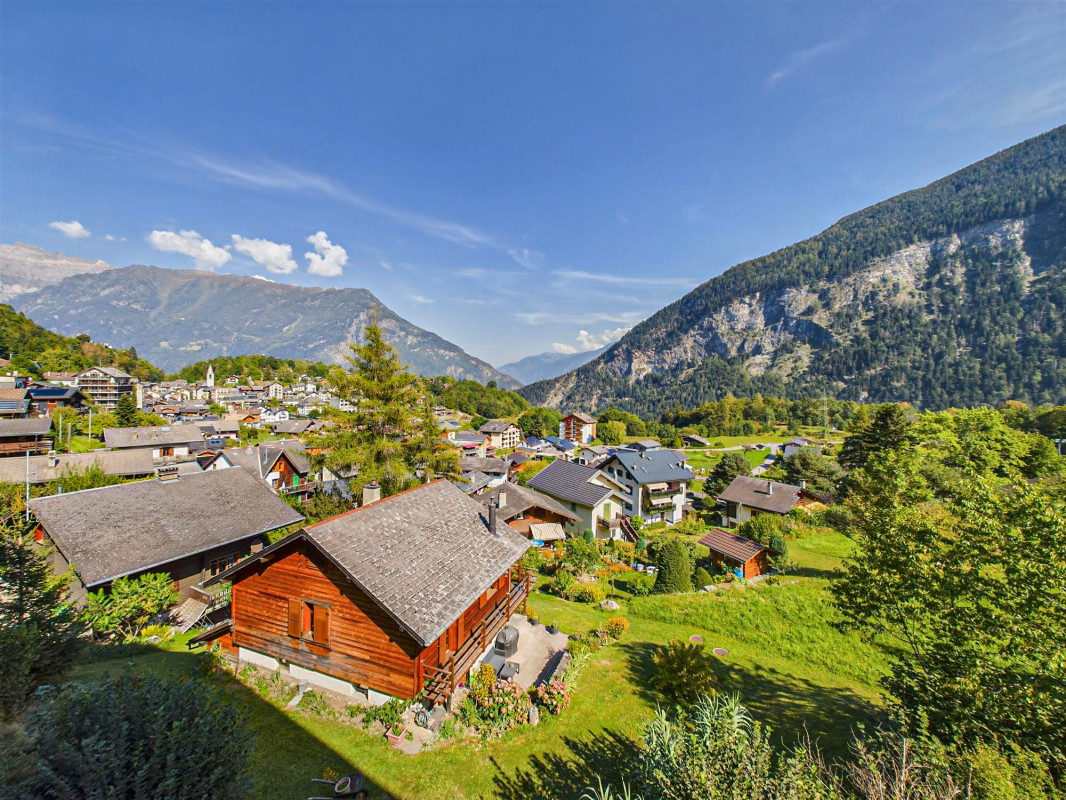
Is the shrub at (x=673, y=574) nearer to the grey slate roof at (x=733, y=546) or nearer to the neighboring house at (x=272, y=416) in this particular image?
the grey slate roof at (x=733, y=546)

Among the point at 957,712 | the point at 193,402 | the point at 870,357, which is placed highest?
the point at 870,357

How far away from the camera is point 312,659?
13.9 metres

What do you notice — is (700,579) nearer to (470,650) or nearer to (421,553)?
(470,650)

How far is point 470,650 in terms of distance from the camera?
14.5 metres

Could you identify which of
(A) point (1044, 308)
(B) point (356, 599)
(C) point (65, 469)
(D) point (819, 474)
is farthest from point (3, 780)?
(A) point (1044, 308)

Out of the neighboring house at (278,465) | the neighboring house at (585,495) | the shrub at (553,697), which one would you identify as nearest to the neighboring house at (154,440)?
the neighboring house at (278,465)

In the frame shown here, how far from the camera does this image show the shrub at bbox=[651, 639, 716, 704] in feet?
46.4

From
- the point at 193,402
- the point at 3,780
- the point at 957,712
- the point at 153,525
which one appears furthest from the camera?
the point at 193,402

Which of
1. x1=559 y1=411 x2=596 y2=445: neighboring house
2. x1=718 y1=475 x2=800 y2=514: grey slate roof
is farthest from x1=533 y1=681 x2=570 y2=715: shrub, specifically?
x1=559 y1=411 x2=596 y2=445: neighboring house

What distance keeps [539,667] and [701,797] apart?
10947mm

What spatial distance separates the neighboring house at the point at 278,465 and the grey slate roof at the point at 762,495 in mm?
54106

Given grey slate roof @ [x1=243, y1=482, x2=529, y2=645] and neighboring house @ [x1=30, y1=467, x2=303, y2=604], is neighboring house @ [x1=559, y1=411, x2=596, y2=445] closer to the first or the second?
neighboring house @ [x1=30, y1=467, x2=303, y2=604]

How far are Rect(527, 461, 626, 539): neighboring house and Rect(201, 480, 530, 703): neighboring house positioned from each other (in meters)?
25.3

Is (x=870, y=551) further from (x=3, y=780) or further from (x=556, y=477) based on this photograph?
(x=556, y=477)
